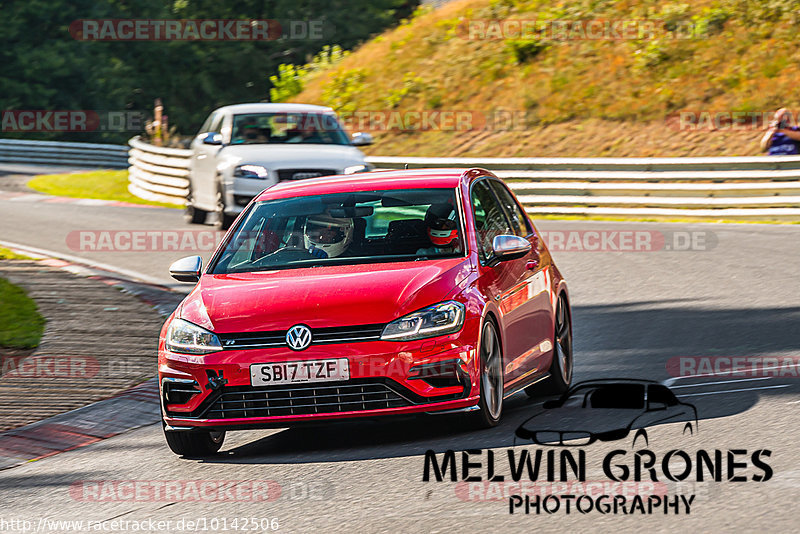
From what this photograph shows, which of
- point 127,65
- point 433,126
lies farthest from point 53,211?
point 127,65

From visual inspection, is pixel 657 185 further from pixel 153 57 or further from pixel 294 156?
pixel 153 57

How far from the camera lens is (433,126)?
31094mm

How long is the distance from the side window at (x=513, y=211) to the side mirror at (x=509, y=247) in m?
0.96

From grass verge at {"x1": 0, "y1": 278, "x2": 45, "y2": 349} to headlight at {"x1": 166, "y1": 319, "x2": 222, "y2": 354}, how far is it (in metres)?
4.08

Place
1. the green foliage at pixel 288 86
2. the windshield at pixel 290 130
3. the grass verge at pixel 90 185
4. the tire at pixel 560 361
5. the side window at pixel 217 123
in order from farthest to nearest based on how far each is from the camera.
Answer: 1. the green foliage at pixel 288 86
2. the grass verge at pixel 90 185
3. the side window at pixel 217 123
4. the windshield at pixel 290 130
5. the tire at pixel 560 361

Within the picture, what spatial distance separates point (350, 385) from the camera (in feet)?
22.7

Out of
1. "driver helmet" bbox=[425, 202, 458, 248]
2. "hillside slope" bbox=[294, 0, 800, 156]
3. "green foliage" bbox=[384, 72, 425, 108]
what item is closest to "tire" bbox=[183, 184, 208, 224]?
"hillside slope" bbox=[294, 0, 800, 156]

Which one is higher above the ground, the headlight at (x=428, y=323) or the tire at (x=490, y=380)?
the headlight at (x=428, y=323)

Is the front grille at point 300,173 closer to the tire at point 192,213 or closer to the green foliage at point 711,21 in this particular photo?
the tire at point 192,213

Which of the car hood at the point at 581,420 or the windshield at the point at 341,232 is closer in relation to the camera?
the car hood at the point at 581,420

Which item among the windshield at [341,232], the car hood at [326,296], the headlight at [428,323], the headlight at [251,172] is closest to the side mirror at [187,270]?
the windshield at [341,232]

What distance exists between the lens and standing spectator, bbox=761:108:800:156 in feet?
70.5

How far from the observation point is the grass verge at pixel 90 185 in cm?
2878

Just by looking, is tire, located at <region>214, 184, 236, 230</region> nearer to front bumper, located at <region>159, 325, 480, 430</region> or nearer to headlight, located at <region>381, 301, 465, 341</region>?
front bumper, located at <region>159, 325, 480, 430</region>
